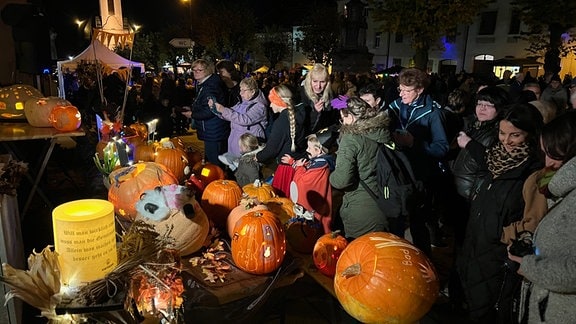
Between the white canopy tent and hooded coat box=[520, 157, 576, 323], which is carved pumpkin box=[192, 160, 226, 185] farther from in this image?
the white canopy tent

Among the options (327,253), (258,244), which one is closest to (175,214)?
(258,244)

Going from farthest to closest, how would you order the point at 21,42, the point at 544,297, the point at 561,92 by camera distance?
the point at 561,92, the point at 21,42, the point at 544,297

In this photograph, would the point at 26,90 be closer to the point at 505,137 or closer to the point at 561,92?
the point at 505,137

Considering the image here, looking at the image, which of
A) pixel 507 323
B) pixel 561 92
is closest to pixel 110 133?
pixel 507 323

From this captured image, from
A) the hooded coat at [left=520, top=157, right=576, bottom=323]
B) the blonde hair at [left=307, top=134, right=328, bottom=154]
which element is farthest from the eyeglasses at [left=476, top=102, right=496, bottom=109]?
the hooded coat at [left=520, top=157, right=576, bottom=323]

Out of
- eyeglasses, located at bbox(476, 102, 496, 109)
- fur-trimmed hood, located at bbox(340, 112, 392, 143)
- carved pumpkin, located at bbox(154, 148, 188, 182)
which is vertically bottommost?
carved pumpkin, located at bbox(154, 148, 188, 182)

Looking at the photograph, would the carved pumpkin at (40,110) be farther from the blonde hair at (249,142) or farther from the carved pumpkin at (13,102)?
the blonde hair at (249,142)

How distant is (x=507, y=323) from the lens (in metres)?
2.87

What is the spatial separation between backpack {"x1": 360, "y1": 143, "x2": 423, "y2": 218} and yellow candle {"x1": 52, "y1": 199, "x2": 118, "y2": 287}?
6.93 ft

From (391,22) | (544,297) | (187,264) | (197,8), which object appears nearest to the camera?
(544,297)

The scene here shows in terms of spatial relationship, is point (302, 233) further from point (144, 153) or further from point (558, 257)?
point (144, 153)

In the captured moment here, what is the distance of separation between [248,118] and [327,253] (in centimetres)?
271

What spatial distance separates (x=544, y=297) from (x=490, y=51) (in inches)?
1406

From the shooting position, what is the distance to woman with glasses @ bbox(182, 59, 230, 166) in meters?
5.50
